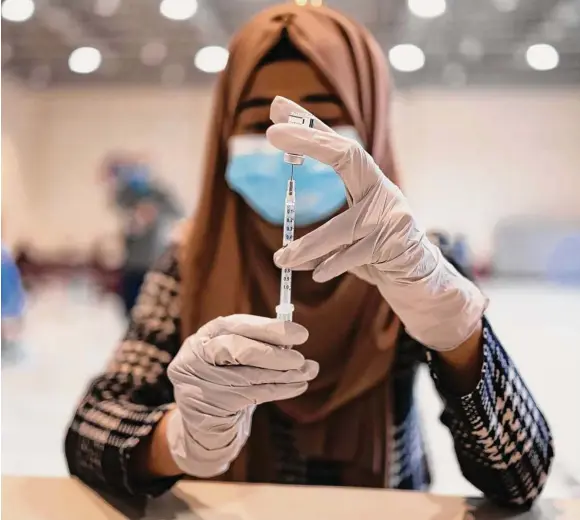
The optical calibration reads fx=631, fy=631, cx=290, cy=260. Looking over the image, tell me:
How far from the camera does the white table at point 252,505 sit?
2.04 feet

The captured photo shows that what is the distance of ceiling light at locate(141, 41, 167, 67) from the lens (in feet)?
10.8

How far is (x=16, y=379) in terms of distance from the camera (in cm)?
260

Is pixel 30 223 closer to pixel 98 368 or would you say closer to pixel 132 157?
pixel 132 157

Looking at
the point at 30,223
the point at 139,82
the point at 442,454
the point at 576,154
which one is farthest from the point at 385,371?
the point at 30,223

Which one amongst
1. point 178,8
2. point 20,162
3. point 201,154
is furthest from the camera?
point 20,162

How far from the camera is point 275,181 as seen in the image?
725mm

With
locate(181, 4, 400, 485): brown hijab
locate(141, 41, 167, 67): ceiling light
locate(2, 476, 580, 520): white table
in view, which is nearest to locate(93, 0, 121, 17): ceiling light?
locate(141, 41, 167, 67): ceiling light

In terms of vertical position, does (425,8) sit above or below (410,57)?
above

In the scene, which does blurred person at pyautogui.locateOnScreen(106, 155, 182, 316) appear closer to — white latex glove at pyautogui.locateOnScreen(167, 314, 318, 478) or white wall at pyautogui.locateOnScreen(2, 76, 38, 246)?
white wall at pyautogui.locateOnScreen(2, 76, 38, 246)

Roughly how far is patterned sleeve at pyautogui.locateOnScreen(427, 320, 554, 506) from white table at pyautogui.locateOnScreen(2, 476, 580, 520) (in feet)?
0.11

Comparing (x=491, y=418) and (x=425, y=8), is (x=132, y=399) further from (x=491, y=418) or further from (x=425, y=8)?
(x=425, y=8)

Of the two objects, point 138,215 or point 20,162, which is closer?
point 138,215

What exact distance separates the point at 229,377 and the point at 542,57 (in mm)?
2019

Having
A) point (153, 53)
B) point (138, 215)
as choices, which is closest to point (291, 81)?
point (153, 53)
